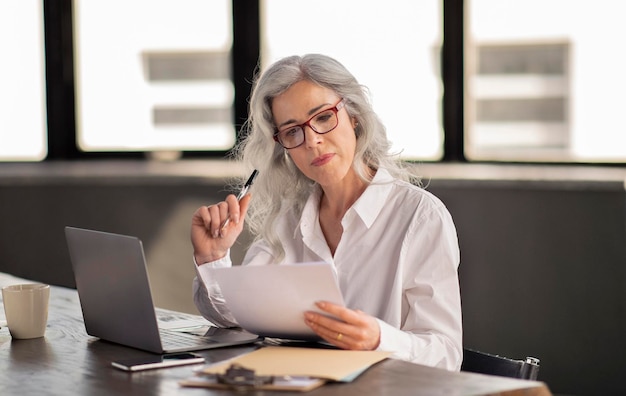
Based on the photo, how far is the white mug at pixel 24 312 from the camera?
7.01ft

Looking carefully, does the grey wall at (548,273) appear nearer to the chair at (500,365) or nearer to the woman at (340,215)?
the woman at (340,215)

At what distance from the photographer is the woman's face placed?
2299 mm

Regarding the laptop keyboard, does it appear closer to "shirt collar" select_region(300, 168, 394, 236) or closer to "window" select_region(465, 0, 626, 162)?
"shirt collar" select_region(300, 168, 394, 236)

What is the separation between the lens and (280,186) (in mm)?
2537

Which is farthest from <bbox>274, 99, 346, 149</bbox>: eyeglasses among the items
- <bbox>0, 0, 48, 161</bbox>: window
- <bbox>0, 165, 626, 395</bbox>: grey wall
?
<bbox>0, 0, 48, 161</bbox>: window

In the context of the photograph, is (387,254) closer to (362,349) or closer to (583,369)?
(362,349)

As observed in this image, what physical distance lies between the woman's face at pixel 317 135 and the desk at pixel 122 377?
54cm

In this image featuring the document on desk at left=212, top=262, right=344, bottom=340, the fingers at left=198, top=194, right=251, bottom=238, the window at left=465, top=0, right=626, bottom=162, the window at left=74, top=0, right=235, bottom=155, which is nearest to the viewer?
the document on desk at left=212, top=262, right=344, bottom=340

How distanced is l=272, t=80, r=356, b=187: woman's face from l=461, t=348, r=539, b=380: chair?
0.54 m

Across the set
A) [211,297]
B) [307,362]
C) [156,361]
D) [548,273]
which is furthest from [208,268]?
[548,273]

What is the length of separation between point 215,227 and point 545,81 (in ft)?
8.13

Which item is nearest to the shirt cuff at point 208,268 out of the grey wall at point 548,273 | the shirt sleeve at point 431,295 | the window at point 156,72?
the shirt sleeve at point 431,295

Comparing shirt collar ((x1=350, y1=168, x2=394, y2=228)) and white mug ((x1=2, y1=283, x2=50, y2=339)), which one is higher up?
shirt collar ((x1=350, y1=168, x2=394, y2=228))

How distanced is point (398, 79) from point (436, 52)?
0.70 feet
